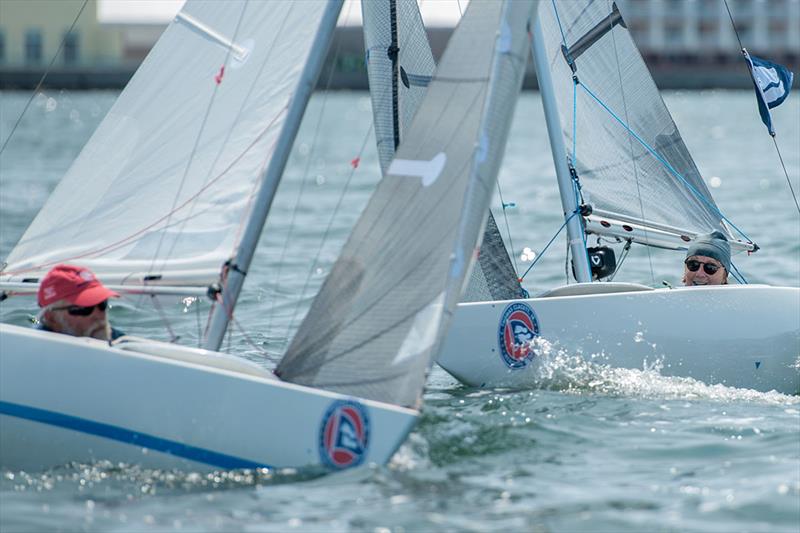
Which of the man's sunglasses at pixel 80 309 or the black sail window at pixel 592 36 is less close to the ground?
the black sail window at pixel 592 36

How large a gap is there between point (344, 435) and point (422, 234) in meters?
0.97

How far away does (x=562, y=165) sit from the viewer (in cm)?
941

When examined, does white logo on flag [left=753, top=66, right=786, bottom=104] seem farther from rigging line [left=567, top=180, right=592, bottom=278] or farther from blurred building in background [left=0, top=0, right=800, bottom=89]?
blurred building in background [left=0, top=0, right=800, bottom=89]

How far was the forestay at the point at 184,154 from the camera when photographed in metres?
7.03

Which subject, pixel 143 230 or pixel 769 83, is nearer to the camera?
pixel 143 230

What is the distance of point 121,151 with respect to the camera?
7477 mm

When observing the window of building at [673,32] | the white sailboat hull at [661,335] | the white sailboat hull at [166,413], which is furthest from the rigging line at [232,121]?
the window of building at [673,32]

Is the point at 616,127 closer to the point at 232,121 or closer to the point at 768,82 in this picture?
the point at 768,82

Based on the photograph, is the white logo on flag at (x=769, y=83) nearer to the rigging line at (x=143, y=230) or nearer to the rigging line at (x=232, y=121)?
the rigging line at (x=232, y=121)

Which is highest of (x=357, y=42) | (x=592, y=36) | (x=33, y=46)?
(x=33, y=46)

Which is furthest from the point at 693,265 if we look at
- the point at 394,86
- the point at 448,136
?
the point at 448,136

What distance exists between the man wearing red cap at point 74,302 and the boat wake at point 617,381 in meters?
2.68

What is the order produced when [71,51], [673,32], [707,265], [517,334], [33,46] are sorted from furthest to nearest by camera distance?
[673,32] < [33,46] < [71,51] < [707,265] < [517,334]

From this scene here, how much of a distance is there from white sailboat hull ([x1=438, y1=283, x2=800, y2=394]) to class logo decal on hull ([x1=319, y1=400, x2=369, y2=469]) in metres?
2.41
